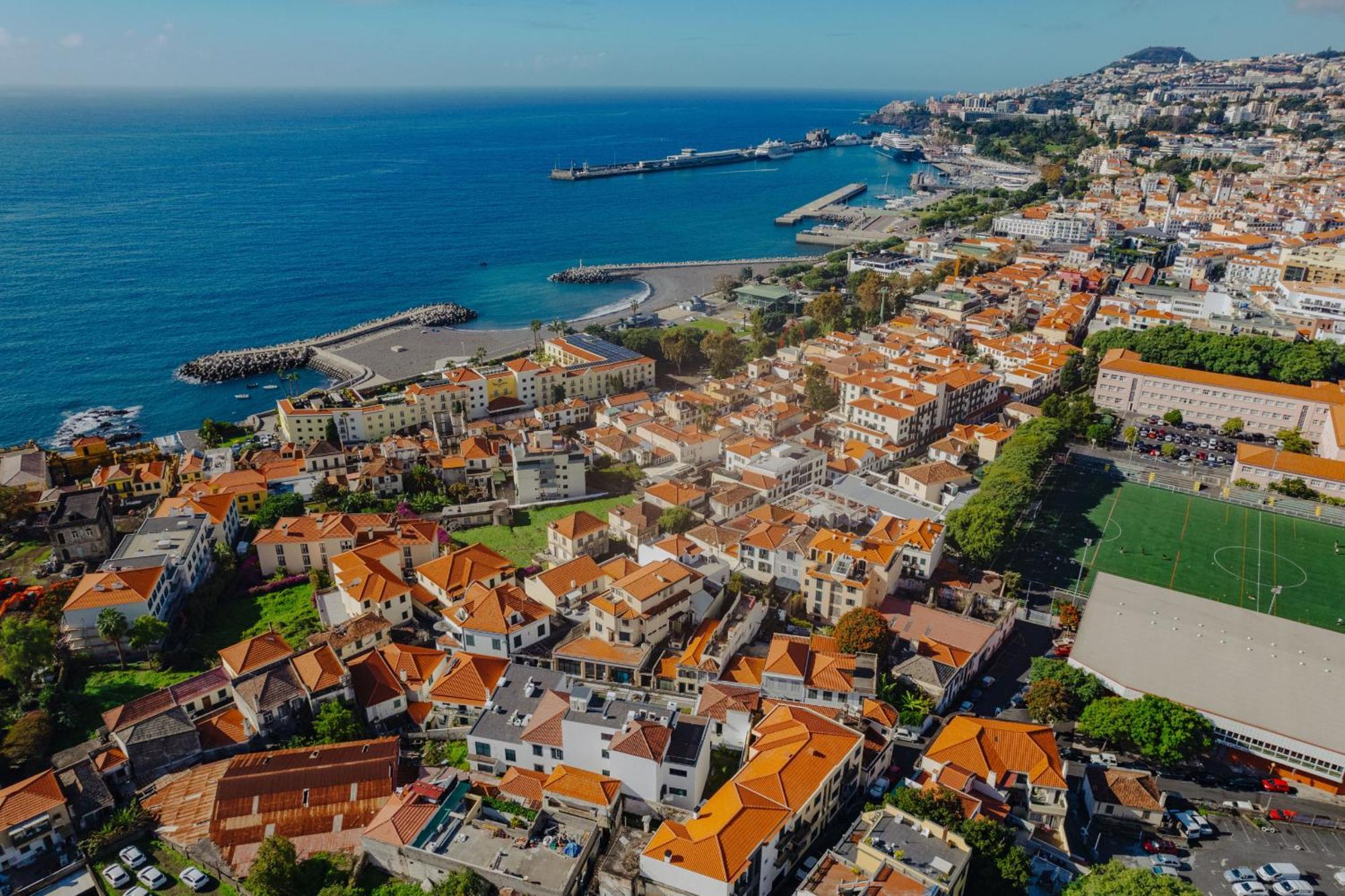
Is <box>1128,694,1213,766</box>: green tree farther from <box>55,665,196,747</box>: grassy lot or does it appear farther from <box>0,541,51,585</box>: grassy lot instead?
<box>0,541,51,585</box>: grassy lot

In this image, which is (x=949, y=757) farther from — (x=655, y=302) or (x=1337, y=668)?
(x=655, y=302)

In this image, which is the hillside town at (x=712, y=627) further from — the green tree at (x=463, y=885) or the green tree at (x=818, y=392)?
the green tree at (x=818, y=392)

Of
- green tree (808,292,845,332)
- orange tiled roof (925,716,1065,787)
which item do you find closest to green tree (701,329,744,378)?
green tree (808,292,845,332)

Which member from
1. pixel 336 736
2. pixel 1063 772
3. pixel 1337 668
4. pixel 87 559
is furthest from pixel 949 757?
pixel 87 559

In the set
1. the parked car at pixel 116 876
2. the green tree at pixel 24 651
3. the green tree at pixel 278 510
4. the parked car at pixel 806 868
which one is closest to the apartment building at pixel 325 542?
the green tree at pixel 278 510

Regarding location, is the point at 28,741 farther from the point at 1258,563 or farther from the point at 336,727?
the point at 1258,563

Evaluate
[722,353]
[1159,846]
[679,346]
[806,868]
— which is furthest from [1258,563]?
[679,346]
